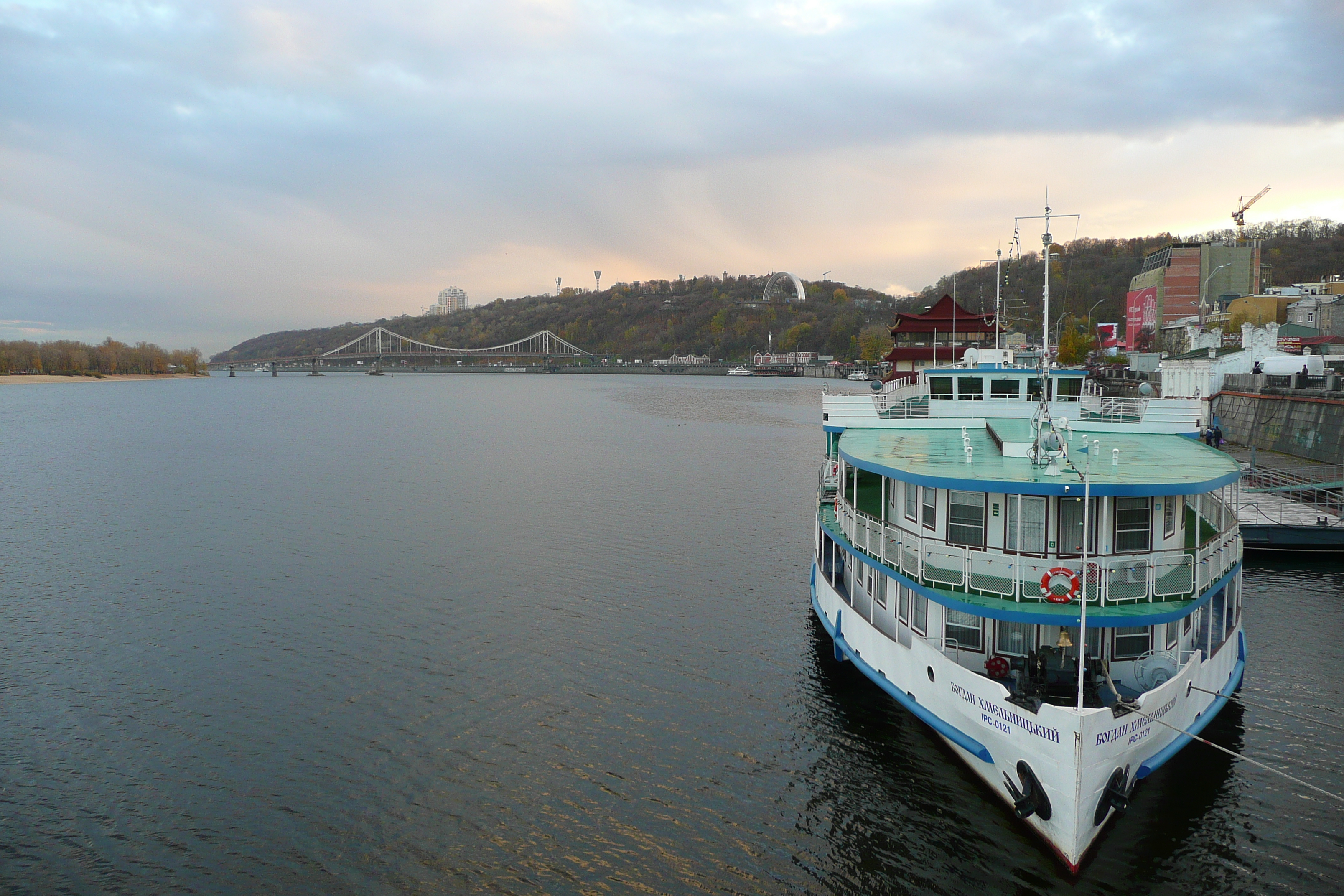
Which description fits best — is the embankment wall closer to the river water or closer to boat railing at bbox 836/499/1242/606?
the river water

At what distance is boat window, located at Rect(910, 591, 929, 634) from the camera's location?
1320cm

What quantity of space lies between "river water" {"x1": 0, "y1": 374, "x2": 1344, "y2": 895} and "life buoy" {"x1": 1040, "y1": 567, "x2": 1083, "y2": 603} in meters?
3.24

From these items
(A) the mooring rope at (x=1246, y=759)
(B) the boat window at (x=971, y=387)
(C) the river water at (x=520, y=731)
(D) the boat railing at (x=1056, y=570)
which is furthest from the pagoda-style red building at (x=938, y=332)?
(A) the mooring rope at (x=1246, y=759)

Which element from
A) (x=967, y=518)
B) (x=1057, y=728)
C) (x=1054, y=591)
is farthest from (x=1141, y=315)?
(x=1057, y=728)

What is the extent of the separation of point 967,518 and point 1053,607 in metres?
1.96

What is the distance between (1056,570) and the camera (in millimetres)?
11562

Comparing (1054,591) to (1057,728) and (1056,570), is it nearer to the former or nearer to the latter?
(1056,570)

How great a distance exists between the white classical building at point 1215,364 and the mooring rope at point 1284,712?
32196mm

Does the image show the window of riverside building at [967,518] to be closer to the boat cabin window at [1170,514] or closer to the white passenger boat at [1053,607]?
the white passenger boat at [1053,607]

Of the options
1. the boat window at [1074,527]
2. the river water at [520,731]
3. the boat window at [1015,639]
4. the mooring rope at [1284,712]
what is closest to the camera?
A: the river water at [520,731]

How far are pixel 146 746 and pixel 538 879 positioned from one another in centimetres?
819

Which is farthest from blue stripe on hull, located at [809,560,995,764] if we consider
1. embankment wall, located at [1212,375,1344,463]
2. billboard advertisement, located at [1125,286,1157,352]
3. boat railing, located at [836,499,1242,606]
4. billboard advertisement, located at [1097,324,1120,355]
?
billboard advertisement, located at [1125,286,1157,352]

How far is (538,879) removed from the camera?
36.2 feet

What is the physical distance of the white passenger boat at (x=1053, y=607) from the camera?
412 inches
